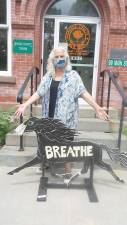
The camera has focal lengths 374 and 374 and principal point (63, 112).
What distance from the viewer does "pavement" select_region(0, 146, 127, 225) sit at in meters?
4.26

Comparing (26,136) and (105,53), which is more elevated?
(105,53)

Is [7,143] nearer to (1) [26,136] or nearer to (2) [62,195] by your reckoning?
(1) [26,136]

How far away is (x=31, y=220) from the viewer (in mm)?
4219

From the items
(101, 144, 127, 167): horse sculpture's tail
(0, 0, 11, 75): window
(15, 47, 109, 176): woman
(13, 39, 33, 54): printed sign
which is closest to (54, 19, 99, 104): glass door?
(13, 39, 33, 54): printed sign

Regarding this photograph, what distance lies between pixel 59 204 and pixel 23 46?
164 inches

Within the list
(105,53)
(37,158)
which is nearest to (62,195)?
(37,158)

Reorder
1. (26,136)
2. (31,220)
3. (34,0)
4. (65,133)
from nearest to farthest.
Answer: (31,220) → (65,133) → (26,136) → (34,0)

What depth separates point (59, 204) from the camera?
4672 millimetres

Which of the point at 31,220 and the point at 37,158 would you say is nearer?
the point at 31,220

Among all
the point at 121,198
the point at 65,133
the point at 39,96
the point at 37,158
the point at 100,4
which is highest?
the point at 100,4

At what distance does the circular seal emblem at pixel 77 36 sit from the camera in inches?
320

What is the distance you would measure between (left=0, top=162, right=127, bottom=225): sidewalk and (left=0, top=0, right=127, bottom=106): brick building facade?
120 inches

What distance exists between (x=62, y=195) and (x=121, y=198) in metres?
0.78

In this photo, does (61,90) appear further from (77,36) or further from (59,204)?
(77,36)
